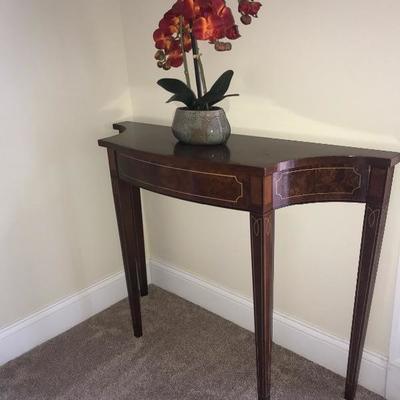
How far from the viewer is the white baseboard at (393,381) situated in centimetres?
139

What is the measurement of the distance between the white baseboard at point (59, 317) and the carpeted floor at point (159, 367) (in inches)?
1.6

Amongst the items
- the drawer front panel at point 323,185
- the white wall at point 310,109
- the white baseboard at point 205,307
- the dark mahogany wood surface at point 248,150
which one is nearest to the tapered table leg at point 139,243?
the white baseboard at point 205,307

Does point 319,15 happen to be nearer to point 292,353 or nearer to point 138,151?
point 138,151

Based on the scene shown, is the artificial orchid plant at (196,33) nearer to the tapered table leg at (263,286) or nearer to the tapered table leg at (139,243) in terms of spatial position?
the tapered table leg at (263,286)

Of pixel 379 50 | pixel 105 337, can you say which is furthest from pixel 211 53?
pixel 105 337

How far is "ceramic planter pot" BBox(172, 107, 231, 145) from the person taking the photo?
1.28 meters

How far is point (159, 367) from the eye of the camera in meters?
1.63

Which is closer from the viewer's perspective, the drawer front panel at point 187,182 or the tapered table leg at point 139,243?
the drawer front panel at point 187,182

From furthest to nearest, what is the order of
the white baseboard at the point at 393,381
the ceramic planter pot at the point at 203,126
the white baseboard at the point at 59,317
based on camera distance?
the white baseboard at the point at 59,317 < the white baseboard at the point at 393,381 < the ceramic planter pot at the point at 203,126

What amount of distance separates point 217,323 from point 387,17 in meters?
1.35

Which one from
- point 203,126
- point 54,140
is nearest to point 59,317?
point 54,140

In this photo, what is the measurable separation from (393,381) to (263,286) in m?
0.62

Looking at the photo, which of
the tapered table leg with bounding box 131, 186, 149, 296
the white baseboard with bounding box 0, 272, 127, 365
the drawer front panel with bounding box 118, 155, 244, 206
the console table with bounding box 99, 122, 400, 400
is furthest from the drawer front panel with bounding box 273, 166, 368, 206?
the white baseboard with bounding box 0, 272, 127, 365

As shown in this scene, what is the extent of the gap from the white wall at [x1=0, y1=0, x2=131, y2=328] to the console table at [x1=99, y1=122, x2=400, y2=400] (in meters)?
0.48
